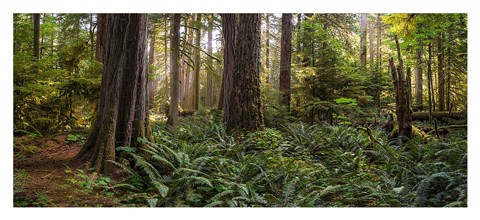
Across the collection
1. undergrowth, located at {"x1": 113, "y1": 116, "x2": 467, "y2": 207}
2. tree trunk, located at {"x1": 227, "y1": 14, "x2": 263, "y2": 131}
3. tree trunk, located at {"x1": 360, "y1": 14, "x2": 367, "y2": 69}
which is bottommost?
undergrowth, located at {"x1": 113, "y1": 116, "x2": 467, "y2": 207}

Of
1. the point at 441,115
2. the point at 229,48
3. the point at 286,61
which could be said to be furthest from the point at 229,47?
the point at 441,115

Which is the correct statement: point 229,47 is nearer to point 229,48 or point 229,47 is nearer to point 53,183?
point 229,48

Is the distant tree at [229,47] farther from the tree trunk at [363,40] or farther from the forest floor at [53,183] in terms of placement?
the tree trunk at [363,40]

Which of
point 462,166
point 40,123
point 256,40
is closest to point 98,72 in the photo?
point 40,123

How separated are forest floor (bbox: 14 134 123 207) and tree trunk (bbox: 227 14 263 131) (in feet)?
10.6

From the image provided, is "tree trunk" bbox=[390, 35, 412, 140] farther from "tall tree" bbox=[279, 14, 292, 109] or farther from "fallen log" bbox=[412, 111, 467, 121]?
"tall tree" bbox=[279, 14, 292, 109]

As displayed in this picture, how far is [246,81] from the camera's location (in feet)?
22.3

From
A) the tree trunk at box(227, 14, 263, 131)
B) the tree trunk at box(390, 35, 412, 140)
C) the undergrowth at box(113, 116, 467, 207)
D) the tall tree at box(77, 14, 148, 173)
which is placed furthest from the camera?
the tree trunk at box(227, 14, 263, 131)

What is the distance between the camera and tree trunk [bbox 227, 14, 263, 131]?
674cm

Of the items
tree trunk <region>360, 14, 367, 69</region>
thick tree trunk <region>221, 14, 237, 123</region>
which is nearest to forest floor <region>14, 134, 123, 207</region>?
thick tree trunk <region>221, 14, 237, 123</region>
